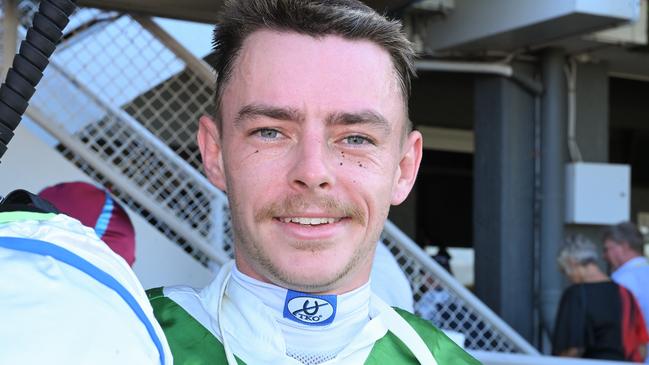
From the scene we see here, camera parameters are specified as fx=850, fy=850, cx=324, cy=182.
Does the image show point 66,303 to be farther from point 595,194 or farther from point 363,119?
point 595,194

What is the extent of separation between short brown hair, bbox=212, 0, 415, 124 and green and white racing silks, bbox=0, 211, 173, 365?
27.1 inches

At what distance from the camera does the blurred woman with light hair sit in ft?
12.3

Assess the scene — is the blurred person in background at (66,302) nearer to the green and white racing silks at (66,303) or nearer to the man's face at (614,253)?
the green and white racing silks at (66,303)

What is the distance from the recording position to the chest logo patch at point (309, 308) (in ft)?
4.33

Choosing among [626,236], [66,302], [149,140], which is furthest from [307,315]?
[626,236]

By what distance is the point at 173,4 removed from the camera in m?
3.14

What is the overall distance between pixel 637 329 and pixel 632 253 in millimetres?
581

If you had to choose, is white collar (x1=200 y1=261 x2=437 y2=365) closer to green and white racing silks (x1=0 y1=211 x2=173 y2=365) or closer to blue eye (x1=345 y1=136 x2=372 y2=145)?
blue eye (x1=345 y1=136 x2=372 y2=145)

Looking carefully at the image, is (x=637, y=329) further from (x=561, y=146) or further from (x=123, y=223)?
(x=123, y=223)

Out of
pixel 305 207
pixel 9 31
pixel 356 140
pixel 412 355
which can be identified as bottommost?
pixel 412 355

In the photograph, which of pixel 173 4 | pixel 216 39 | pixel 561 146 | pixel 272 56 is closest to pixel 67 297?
pixel 272 56

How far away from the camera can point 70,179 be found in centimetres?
323

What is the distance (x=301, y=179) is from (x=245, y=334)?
11.8 inches

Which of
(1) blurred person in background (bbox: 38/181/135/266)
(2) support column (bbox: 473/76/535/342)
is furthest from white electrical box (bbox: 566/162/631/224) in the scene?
(1) blurred person in background (bbox: 38/181/135/266)
